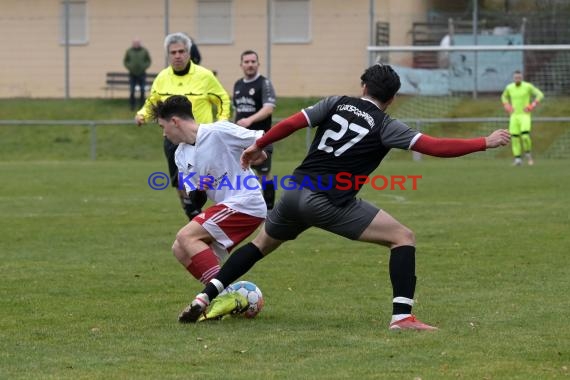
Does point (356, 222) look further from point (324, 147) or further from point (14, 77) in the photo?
point (14, 77)

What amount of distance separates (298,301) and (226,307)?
0.87 metres

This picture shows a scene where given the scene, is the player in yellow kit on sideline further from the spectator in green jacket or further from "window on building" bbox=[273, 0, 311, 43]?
the spectator in green jacket

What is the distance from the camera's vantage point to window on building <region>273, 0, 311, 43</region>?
36094 millimetres

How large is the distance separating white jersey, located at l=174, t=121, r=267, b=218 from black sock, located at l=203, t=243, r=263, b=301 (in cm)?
34

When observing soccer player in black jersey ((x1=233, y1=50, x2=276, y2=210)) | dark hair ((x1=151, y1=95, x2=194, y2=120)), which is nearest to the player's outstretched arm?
dark hair ((x1=151, y1=95, x2=194, y2=120))

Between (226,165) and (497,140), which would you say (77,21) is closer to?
(226,165)

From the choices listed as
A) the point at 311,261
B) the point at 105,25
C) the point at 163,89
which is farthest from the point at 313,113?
the point at 105,25

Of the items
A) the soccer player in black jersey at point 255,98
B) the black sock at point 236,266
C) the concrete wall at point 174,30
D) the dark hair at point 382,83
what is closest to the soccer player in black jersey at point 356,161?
the dark hair at point 382,83

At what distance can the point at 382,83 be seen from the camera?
6.98 m

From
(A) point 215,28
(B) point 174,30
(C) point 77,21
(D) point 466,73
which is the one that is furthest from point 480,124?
(C) point 77,21

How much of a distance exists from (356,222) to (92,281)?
9.78 ft

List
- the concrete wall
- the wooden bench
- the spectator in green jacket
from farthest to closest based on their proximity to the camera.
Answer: the wooden bench
the concrete wall
the spectator in green jacket

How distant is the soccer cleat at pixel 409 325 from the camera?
688cm

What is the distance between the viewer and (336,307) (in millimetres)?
7934
